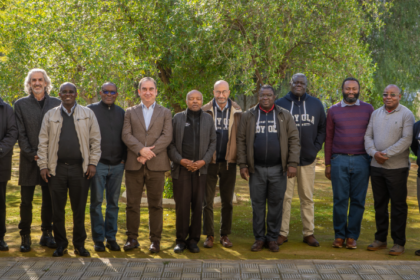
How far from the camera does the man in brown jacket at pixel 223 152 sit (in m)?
5.98

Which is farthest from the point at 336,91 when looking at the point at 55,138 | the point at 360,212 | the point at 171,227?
the point at 55,138

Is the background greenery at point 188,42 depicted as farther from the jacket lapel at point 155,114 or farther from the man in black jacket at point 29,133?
the jacket lapel at point 155,114

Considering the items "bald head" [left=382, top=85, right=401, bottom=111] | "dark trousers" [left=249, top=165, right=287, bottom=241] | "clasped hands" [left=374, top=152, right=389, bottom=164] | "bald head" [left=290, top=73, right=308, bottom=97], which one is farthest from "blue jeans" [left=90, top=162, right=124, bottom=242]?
"bald head" [left=382, top=85, right=401, bottom=111]

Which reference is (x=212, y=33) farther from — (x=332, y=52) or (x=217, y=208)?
(x=217, y=208)

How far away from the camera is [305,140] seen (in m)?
6.13

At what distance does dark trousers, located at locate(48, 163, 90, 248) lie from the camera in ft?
17.6

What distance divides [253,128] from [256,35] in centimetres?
302

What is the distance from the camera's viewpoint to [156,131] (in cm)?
571

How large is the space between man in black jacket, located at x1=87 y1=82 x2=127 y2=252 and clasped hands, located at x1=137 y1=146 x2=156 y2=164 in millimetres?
378

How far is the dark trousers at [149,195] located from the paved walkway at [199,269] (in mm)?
632

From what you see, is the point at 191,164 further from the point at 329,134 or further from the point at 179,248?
the point at 329,134

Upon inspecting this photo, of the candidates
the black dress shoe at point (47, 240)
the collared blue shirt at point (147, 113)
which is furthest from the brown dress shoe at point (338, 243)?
the black dress shoe at point (47, 240)

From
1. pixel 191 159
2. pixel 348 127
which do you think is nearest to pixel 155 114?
pixel 191 159

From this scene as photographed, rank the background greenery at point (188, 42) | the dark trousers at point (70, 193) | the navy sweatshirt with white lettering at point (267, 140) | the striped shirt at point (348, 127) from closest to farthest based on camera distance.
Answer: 1. the dark trousers at point (70, 193)
2. the navy sweatshirt with white lettering at point (267, 140)
3. the striped shirt at point (348, 127)
4. the background greenery at point (188, 42)
